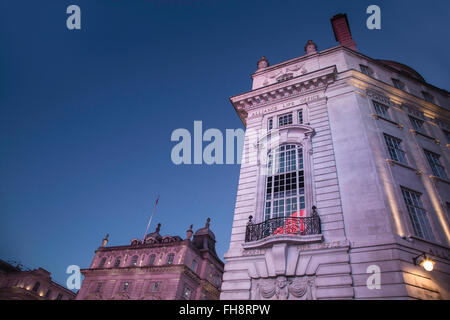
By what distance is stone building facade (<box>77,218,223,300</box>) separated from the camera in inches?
1715

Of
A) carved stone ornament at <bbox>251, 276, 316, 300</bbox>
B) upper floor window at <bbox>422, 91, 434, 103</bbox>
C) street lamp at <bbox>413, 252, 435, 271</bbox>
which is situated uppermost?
upper floor window at <bbox>422, 91, 434, 103</bbox>

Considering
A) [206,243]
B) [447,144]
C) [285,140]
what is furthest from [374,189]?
[206,243]

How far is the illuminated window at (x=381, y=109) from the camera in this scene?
18872 mm

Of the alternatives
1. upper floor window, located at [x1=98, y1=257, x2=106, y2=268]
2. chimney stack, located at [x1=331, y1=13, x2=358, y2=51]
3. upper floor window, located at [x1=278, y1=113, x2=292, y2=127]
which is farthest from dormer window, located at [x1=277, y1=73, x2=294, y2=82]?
upper floor window, located at [x1=98, y1=257, x2=106, y2=268]

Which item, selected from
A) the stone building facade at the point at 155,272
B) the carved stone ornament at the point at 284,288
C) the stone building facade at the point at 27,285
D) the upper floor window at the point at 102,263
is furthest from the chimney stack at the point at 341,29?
the stone building facade at the point at 27,285

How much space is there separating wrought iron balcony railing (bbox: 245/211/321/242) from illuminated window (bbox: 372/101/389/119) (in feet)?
32.7

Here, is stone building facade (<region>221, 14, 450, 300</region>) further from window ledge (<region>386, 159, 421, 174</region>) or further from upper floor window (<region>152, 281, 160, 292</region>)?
upper floor window (<region>152, 281, 160, 292</region>)

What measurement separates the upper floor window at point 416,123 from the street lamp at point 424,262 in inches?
463

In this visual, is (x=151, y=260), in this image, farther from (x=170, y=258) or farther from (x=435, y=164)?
(x=435, y=164)

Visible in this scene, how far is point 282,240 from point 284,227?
92 centimetres

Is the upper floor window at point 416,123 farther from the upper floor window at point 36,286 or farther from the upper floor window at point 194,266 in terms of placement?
the upper floor window at point 36,286

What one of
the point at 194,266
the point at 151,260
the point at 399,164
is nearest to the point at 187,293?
the point at 194,266
